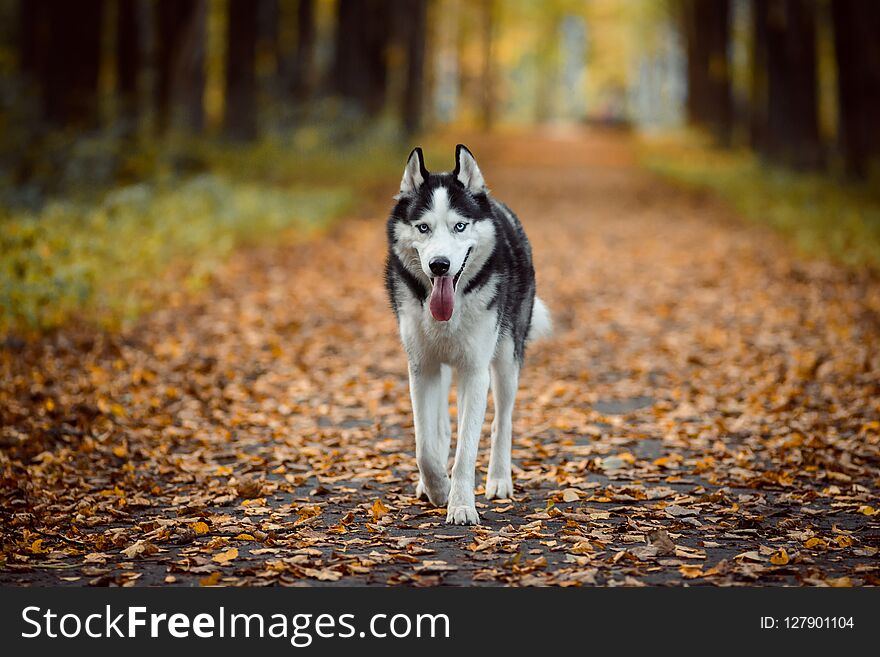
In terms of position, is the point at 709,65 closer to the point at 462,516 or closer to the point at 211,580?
the point at 462,516

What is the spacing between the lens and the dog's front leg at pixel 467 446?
6141mm

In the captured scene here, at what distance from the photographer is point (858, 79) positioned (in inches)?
760

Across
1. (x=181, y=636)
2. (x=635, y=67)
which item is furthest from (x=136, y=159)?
(x=635, y=67)

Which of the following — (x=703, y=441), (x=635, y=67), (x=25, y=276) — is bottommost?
(x=703, y=441)

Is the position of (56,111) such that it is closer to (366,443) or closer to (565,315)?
(565,315)

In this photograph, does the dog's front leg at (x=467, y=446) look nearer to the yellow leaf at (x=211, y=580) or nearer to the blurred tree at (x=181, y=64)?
the yellow leaf at (x=211, y=580)

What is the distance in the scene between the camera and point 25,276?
35.2ft

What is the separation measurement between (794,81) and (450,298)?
20706mm

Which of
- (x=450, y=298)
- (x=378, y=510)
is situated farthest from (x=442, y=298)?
(x=378, y=510)

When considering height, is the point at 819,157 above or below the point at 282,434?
above

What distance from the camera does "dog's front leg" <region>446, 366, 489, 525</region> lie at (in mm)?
6141

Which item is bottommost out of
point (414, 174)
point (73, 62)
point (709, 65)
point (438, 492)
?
point (438, 492)

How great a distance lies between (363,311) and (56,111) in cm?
708

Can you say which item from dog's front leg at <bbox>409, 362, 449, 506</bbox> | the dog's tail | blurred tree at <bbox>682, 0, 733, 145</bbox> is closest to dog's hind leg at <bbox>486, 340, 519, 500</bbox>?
dog's front leg at <bbox>409, 362, 449, 506</bbox>
